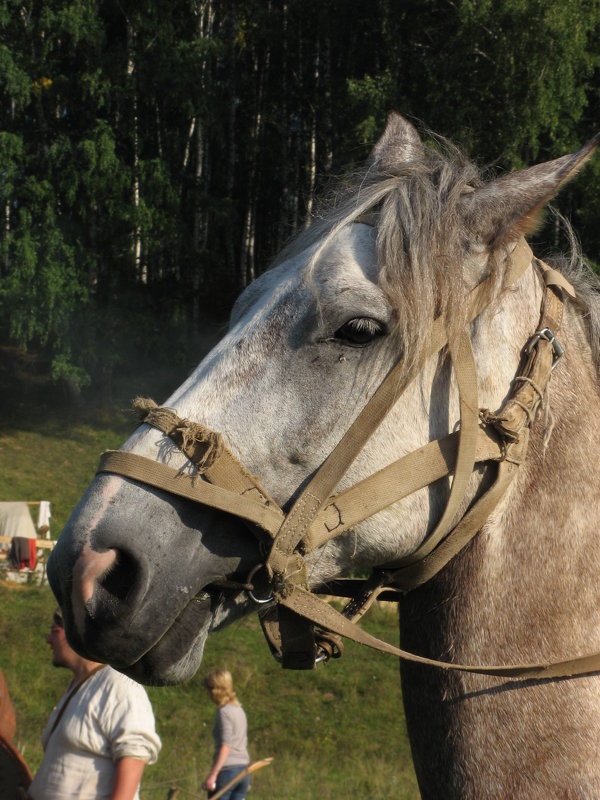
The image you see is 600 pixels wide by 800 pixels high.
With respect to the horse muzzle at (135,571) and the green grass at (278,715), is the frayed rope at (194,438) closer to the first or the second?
the horse muzzle at (135,571)

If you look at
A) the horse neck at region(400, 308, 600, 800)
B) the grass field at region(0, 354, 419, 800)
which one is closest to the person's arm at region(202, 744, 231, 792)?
the grass field at region(0, 354, 419, 800)

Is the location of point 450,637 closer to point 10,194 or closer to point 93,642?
point 93,642

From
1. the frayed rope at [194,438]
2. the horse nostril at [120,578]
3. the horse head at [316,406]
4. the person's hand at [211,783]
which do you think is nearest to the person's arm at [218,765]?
the person's hand at [211,783]

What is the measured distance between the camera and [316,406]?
6.67 ft

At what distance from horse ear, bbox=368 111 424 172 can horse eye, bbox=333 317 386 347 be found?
62 centimetres

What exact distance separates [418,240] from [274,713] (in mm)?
9395

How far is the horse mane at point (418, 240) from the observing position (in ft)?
6.73

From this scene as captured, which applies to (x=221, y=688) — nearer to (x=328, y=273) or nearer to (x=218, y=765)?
(x=218, y=765)

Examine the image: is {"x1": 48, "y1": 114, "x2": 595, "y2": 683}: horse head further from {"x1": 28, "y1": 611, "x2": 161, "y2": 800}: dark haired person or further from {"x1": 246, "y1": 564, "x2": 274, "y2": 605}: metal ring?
{"x1": 28, "y1": 611, "x2": 161, "y2": 800}: dark haired person

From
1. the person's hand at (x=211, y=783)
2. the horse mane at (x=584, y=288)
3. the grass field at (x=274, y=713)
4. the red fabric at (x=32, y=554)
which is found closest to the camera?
the horse mane at (x=584, y=288)

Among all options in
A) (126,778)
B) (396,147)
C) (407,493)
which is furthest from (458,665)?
(126,778)

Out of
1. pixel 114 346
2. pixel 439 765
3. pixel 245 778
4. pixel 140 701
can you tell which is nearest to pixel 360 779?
pixel 245 778

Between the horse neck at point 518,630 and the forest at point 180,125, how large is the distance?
57.7 feet

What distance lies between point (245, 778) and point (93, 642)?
540 centimetres
